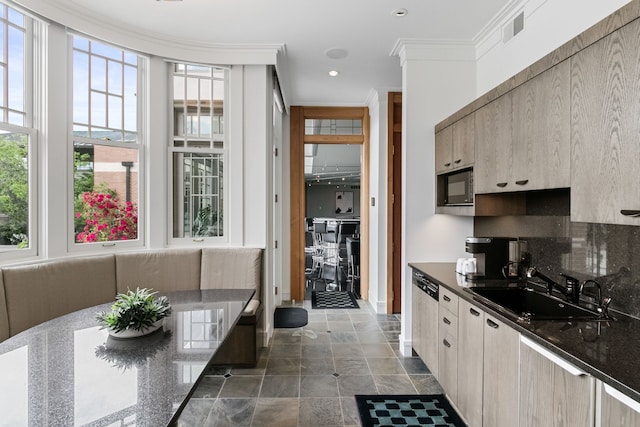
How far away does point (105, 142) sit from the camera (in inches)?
130

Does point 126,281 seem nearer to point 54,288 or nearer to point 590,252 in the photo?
point 54,288

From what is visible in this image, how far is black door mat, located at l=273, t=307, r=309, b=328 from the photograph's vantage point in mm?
4324

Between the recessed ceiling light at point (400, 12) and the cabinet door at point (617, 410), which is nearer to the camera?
the cabinet door at point (617, 410)

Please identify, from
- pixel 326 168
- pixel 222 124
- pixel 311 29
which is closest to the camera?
pixel 311 29

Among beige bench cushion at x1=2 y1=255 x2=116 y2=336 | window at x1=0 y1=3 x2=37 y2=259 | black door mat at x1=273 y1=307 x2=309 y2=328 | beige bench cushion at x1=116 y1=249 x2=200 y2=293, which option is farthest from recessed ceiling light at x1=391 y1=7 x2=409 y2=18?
black door mat at x1=273 y1=307 x2=309 y2=328

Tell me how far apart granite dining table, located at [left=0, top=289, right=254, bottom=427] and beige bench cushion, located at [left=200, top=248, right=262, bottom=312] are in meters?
1.42

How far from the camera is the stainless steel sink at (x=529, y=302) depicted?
6.50ft

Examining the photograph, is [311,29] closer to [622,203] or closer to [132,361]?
[622,203]

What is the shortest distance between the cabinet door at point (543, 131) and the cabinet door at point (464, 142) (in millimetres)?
535

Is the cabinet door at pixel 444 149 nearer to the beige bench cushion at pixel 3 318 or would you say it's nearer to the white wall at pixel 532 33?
the white wall at pixel 532 33

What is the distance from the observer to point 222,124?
3.72 metres

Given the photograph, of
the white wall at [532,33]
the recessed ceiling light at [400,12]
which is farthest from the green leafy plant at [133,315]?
the white wall at [532,33]

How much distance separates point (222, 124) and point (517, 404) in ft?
11.0

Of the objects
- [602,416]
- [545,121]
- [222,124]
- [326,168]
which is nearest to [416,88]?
[545,121]
